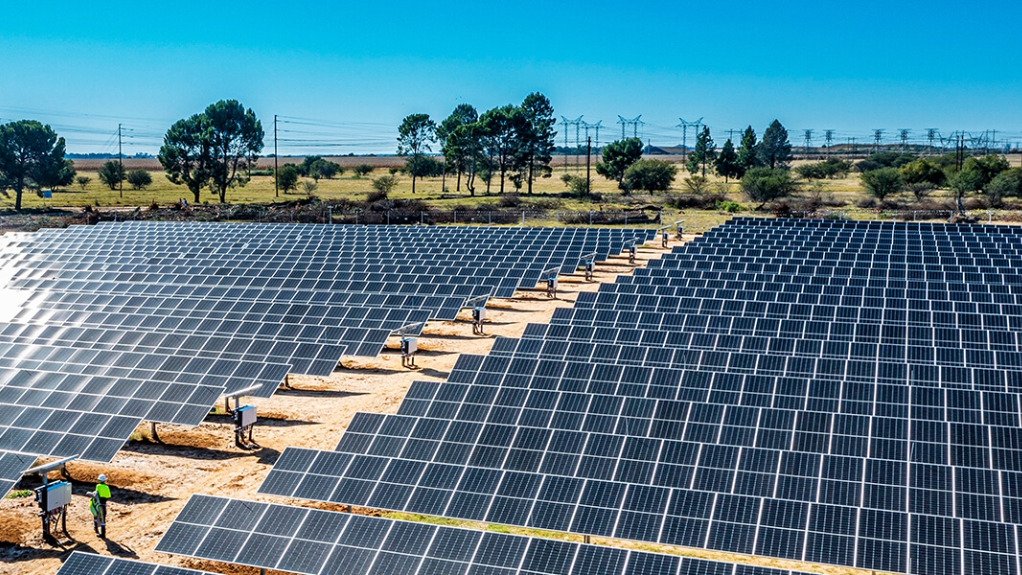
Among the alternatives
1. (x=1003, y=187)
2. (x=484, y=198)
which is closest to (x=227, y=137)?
(x=484, y=198)

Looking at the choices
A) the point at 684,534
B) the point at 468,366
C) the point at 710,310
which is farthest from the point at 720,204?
the point at 684,534

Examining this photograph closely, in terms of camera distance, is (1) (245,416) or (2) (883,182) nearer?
(1) (245,416)

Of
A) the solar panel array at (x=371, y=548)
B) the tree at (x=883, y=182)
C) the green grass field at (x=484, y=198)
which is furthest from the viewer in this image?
the tree at (x=883, y=182)

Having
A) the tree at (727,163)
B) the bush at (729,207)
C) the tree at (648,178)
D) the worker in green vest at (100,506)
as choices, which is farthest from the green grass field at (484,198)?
the worker in green vest at (100,506)

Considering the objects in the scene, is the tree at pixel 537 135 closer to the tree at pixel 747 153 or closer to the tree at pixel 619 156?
the tree at pixel 619 156

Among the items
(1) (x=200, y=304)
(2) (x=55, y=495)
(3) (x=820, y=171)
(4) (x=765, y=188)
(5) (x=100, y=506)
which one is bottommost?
(5) (x=100, y=506)

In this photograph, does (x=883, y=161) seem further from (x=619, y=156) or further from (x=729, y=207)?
(x=729, y=207)
